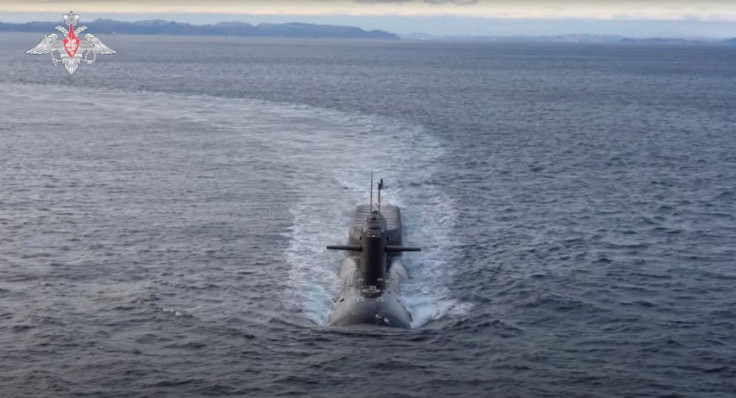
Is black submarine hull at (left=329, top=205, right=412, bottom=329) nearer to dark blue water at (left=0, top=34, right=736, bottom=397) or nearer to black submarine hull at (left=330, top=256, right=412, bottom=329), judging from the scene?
black submarine hull at (left=330, top=256, right=412, bottom=329)

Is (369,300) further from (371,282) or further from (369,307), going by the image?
(371,282)

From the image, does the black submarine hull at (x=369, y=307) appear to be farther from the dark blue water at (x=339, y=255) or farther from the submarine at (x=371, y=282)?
the dark blue water at (x=339, y=255)

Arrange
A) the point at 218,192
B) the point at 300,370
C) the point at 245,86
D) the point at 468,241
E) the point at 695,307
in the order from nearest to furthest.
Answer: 1. the point at 300,370
2. the point at 695,307
3. the point at 468,241
4. the point at 218,192
5. the point at 245,86

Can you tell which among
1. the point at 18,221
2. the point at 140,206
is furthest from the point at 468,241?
the point at 18,221

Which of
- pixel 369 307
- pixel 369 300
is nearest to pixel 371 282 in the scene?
pixel 369 300

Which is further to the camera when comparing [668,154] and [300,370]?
[668,154]

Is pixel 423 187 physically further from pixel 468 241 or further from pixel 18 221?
pixel 18 221
